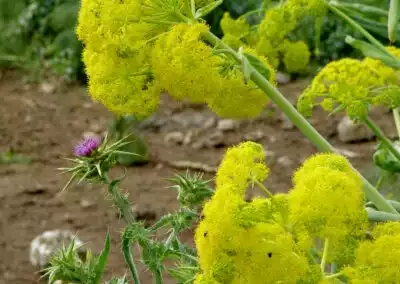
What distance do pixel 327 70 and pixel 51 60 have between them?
476cm

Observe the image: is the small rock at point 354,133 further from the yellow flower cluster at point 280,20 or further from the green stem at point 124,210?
the green stem at point 124,210

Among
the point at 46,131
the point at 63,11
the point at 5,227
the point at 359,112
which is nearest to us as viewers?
the point at 359,112

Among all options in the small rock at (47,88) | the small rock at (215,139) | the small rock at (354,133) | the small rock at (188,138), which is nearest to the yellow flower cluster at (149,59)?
the small rock at (354,133)

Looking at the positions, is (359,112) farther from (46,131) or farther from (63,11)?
(63,11)

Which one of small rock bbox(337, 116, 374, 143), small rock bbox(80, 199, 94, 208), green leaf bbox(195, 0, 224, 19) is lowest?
small rock bbox(337, 116, 374, 143)

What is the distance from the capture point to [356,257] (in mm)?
1527

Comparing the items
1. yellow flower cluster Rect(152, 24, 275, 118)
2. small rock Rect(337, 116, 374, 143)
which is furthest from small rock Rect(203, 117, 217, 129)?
yellow flower cluster Rect(152, 24, 275, 118)

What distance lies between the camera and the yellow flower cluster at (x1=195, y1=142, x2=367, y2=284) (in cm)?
143

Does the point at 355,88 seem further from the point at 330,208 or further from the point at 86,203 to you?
the point at 86,203

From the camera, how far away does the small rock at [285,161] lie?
4742mm

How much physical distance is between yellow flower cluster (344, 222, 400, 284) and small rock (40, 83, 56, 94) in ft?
16.9

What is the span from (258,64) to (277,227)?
564 millimetres

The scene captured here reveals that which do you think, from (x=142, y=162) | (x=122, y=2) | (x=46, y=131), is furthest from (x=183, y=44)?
(x=46, y=131)

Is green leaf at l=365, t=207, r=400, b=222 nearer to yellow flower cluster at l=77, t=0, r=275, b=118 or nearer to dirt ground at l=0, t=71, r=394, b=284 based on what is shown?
yellow flower cluster at l=77, t=0, r=275, b=118
